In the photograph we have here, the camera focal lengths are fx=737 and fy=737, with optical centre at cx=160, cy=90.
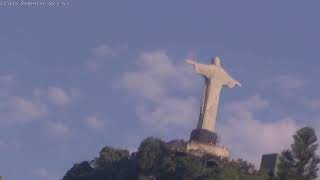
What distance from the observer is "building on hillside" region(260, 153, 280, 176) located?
5810 cm

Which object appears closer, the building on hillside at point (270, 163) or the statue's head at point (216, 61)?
the building on hillside at point (270, 163)

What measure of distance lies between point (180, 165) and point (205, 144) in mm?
7500

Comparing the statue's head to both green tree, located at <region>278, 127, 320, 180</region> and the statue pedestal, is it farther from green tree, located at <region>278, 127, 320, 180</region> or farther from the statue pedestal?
green tree, located at <region>278, 127, 320, 180</region>

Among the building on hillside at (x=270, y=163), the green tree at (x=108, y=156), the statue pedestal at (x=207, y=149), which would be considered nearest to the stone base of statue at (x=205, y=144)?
the statue pedestal at (x=207, y=149)

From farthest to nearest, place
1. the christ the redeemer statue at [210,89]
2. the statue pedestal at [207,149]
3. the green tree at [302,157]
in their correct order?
the christ the redeemer statue at [210,89] < the statue pedestal at [207,149] < the green tree at [302,157]

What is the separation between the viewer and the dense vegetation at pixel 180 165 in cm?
5234

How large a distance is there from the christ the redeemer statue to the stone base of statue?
30.8 inches

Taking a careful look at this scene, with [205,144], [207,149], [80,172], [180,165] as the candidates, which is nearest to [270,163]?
[207,149]

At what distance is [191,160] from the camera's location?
57.2 metres

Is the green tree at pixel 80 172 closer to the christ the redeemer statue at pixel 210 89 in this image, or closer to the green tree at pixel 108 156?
the green tree at pixel 108 156

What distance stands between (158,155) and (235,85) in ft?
43.1

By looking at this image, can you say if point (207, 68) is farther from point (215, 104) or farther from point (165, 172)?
point (165, 172)

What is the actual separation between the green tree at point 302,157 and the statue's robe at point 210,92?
540 inches

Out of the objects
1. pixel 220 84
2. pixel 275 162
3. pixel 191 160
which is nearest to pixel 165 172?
pixel 191 160
